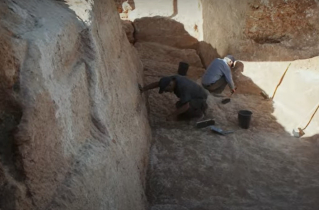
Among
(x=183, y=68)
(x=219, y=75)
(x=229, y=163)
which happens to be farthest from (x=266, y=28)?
(x=229, y=163)

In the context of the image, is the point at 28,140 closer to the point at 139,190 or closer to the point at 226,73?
the point at 139,190

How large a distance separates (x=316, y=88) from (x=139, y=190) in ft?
13.3

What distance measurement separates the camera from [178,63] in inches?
308

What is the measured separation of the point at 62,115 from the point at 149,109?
359cm

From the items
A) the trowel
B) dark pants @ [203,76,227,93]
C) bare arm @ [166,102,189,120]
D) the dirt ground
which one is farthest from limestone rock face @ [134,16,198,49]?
the trowel

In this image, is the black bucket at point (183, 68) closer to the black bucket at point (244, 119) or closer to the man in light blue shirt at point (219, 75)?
the man in light blue shirt at point (219, 75)

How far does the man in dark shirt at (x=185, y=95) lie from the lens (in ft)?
18.5

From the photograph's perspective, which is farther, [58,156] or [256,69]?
[256,69]

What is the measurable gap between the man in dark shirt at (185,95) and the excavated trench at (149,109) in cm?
21

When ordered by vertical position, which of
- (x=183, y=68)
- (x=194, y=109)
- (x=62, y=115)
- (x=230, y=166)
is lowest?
(x=230, y=166)

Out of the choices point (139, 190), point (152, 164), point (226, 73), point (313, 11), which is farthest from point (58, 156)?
point (313, 11)

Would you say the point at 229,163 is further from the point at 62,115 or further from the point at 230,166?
the point at 62,115

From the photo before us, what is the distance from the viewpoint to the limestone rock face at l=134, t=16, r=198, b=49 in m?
8.15

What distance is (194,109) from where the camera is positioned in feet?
19.9
